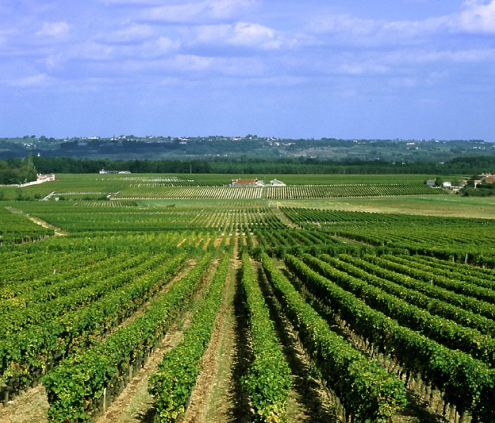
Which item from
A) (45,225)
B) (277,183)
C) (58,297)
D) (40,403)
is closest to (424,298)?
(40,403)

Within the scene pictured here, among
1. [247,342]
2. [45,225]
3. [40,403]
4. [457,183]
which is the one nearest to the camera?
[40,403]

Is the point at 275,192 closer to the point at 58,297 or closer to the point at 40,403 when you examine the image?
the point at 58,297

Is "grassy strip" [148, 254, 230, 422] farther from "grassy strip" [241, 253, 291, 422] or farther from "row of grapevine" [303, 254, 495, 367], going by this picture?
"row of grapevine" [303, 254, 495, 367]

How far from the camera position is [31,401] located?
1780 centimetres

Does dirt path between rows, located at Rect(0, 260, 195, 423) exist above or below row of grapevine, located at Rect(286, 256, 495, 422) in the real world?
below

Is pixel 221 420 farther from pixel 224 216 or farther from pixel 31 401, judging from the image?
pixel 224 216

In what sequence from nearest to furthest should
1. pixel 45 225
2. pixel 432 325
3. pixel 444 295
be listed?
pixel 432 325 < pixel 444 295 < pixel 45 225

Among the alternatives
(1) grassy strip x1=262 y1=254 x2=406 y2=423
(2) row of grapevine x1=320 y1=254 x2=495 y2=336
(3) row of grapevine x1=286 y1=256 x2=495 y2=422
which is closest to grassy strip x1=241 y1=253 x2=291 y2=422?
(1) grassy strip x1=262 y1=254 x2=406 y2=423

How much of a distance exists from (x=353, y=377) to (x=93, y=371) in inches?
293

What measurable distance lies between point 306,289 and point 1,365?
23347 mm

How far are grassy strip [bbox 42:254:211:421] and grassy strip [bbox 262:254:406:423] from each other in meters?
6.33

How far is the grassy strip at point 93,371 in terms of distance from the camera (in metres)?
14.8

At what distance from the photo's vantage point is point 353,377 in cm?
1567

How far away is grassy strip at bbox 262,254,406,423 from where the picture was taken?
14430 millimetres
